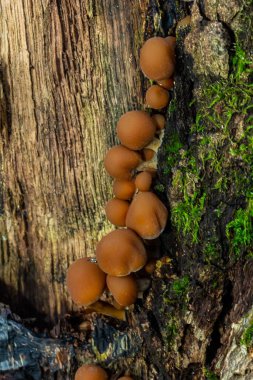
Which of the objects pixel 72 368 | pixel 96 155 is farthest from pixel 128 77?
pixel 72 368

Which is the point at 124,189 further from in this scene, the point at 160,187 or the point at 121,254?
the point at 121,254

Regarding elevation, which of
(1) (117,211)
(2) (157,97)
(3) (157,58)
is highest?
(3) (157,58)

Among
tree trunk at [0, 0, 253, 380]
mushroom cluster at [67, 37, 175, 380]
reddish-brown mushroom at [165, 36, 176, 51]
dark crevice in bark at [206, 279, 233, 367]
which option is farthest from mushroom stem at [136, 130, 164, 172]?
dark crevice in bark at [206, 279, 233, 367]

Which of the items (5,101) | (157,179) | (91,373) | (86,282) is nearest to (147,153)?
(157,179)

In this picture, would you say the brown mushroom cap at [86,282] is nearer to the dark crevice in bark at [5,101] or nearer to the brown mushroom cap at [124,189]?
the brown mushroom cap at [124,189]

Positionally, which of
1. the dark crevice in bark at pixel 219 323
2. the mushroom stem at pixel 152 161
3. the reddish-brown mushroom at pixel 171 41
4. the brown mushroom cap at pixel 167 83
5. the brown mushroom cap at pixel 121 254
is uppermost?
the reddish-brown mushroom at pixel 171 41

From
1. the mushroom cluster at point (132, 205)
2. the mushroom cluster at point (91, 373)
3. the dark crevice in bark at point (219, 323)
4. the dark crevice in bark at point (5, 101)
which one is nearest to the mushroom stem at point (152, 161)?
the mushroom cluster at point (132, 205)

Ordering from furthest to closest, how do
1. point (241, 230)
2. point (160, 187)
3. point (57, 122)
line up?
point (57, 122) → point (160, 187) → point (241, 230)

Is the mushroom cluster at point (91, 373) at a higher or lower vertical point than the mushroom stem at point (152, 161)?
lower
